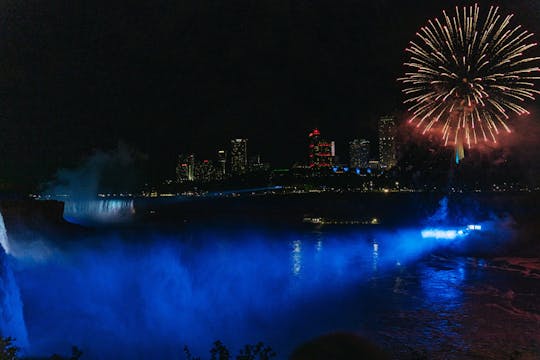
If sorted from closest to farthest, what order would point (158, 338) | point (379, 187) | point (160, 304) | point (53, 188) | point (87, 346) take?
point (87, 346) < point (158, 338) < point (160, 304) < point (53, 188) < point (379, 187)

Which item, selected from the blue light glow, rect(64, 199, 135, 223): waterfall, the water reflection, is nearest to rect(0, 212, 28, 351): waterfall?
the water reflection

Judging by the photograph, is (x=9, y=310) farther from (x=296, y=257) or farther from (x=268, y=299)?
(x=296, y=257)

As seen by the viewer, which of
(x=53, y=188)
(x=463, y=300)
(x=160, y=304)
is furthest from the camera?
(x=53, y=188)

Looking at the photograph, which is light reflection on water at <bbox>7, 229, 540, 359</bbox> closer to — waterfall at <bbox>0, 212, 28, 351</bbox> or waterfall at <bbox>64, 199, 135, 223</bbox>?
waterfall at <bbox>0, 212, 28, 351</bbox>

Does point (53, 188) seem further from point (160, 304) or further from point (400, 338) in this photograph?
point (400, 338)

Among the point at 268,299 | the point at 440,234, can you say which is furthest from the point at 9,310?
the point at 440,234

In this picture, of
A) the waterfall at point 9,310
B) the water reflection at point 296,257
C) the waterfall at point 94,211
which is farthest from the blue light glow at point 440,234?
the waterfall at point 94,211

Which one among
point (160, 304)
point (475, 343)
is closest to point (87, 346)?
point (160, 304)

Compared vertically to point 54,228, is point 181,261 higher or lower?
lower
